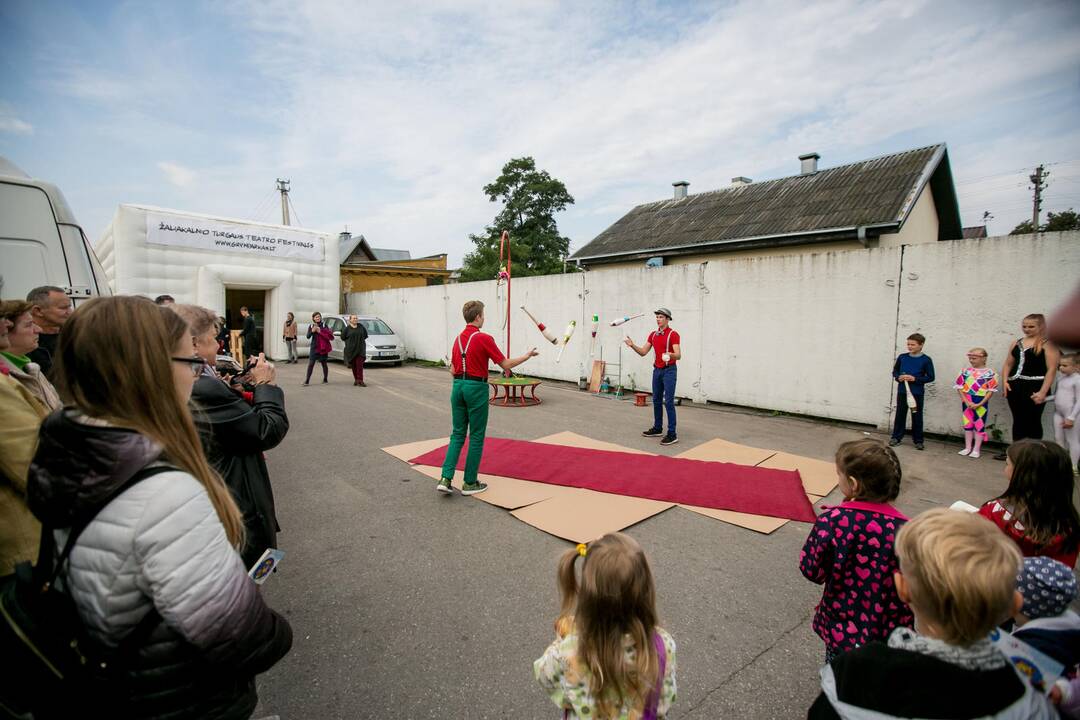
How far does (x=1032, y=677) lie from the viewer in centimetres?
157

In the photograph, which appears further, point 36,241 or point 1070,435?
point 1070,435

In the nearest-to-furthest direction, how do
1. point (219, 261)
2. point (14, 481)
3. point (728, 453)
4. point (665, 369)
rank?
point (14, 481), point (728, 453), point (665, 369), point (219, 261)

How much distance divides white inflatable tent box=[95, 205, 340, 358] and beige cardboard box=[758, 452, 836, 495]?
15.5m

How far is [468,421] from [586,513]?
1.40 meters

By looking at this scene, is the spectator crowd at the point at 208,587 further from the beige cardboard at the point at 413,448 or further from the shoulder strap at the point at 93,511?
the beige cardboard at the point at 413,448

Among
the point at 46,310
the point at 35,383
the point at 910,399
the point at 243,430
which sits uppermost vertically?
the point at 46,310

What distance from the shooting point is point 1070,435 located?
5680mm

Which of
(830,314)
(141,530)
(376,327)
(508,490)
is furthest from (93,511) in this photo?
(376,327)

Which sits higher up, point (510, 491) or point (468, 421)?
point (468, 421)

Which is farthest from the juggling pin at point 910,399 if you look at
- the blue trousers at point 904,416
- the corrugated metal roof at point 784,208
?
the corrugated metal roof at point 784,208

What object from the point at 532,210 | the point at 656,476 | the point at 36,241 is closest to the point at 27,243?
the point at 36,241

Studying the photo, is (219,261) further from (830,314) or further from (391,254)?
(391,254)

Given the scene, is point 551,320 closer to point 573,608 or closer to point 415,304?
point 415,304

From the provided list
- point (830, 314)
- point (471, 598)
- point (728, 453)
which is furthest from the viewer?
point (830, 314)
